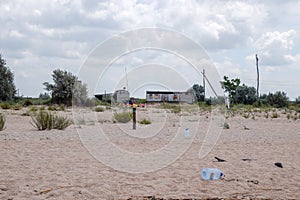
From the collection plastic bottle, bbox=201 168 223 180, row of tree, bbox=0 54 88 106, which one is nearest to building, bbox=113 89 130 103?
plastic bottle, bbox=201 168 223 180

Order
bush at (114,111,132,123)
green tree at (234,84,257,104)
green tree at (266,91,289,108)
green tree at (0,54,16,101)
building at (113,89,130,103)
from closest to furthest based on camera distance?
building at (113,89,130,103) → bush at (114,111,132,123) → green tree at (0,54,16,101) → green tree at (266,91,289,108) → green tree at (234,84,257,104)

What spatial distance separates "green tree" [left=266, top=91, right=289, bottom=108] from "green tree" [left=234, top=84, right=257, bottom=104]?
16.6 feet

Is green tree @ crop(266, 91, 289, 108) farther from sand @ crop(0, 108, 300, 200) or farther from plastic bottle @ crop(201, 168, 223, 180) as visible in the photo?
plastic bottle @ crop(201, 168, 223, 180)

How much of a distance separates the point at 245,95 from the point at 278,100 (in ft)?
23.7

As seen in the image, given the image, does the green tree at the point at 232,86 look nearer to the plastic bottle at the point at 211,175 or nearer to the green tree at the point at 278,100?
the green tree at the point at 278,100

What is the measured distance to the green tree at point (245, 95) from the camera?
71.7 meters

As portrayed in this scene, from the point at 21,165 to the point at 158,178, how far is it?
3.09m

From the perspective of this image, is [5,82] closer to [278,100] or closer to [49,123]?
[49,123]

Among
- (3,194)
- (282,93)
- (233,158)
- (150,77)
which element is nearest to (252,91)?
(282,93)

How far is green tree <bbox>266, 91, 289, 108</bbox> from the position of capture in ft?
216

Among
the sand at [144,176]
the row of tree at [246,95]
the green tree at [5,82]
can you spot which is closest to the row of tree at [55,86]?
the green tree at [5,82]

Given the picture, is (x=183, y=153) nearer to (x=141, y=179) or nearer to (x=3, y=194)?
(x=141, y=179)

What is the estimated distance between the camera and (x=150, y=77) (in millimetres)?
15688

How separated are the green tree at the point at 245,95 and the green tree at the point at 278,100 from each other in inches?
199
